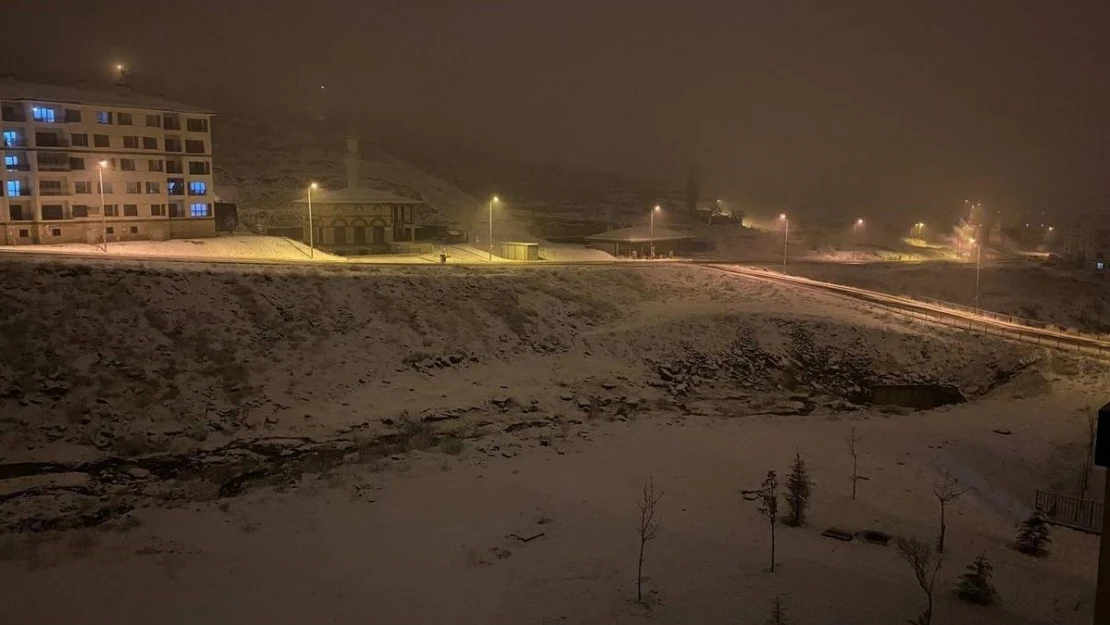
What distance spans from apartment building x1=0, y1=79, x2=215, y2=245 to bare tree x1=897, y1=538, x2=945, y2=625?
58.9 metres

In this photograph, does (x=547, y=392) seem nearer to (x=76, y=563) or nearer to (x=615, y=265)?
(x=76, y=563)

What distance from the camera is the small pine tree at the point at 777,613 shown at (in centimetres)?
1647

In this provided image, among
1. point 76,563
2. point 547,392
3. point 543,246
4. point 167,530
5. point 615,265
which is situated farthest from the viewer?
point 543,246

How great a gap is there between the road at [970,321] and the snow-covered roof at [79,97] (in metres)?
52.2

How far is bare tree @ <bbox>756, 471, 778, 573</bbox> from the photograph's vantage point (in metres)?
20.7

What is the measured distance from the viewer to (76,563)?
779 inches

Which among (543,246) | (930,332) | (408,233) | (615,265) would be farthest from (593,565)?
(543,246)

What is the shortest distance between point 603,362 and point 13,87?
51.3m

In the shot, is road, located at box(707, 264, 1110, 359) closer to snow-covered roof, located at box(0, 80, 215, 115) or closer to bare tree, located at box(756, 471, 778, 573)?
bare tree, located at box(756, 471, 778, 573)

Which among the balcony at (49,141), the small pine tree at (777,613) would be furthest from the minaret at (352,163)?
the small pine tree at (777,613)

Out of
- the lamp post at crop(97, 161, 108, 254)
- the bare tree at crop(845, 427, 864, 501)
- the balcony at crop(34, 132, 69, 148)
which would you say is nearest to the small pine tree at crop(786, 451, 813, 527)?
the bare tree at crop(845, 427, 864, 501)

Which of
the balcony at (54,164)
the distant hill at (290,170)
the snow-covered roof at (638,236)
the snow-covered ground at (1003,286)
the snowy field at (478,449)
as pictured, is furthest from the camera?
the distant hill at (290,170)

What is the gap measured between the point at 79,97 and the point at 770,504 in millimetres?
61682

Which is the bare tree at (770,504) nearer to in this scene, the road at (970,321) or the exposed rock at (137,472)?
the exposed rock at (137,472)
